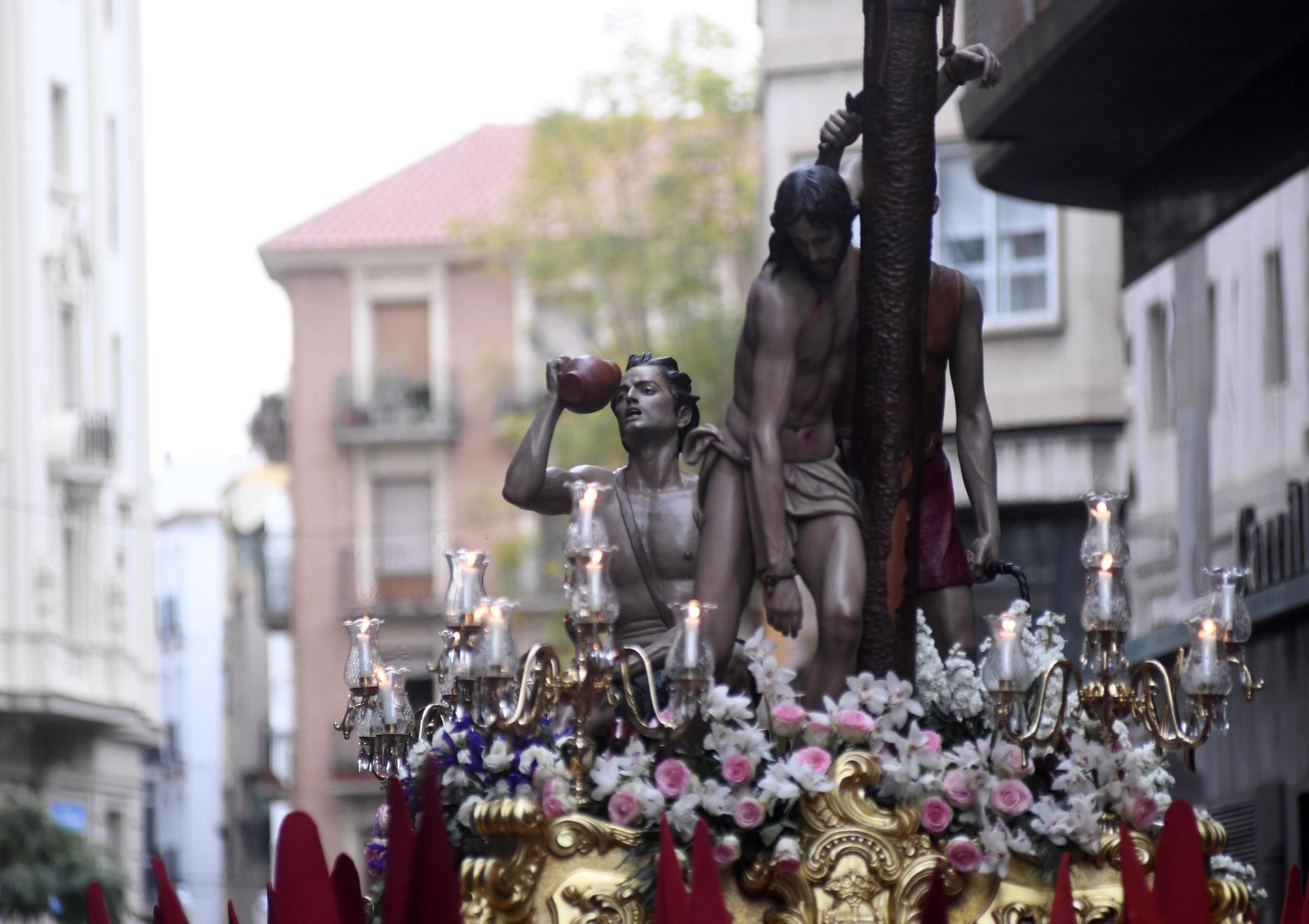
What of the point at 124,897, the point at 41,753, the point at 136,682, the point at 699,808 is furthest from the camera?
the point at 136,682

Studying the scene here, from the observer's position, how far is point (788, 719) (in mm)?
6082

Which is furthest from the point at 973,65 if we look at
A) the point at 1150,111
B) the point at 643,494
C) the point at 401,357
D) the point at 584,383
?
the point at 401,357

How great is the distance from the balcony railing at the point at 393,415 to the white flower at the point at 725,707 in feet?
109

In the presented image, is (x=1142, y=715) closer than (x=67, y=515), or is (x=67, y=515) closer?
(x=1142, y=715)

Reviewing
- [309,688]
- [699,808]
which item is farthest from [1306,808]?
[309,688]

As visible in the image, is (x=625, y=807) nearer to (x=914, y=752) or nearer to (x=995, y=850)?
(x=914, y=752)

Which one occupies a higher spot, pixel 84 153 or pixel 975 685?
pixel 84 153

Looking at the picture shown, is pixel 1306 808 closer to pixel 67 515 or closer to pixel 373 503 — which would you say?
pixel 67 515

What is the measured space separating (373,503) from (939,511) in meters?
33.1

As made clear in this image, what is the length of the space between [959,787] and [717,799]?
1.78 ft

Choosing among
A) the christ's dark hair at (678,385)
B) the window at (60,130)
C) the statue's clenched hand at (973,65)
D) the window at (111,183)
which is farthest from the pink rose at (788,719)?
the window at (111,183)

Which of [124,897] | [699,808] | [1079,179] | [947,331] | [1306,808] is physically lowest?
[124,897]

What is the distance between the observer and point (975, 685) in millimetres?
6477

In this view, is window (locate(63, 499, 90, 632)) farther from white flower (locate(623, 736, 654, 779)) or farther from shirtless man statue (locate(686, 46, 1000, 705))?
white flower (locate(623, 736, 654, 779))
